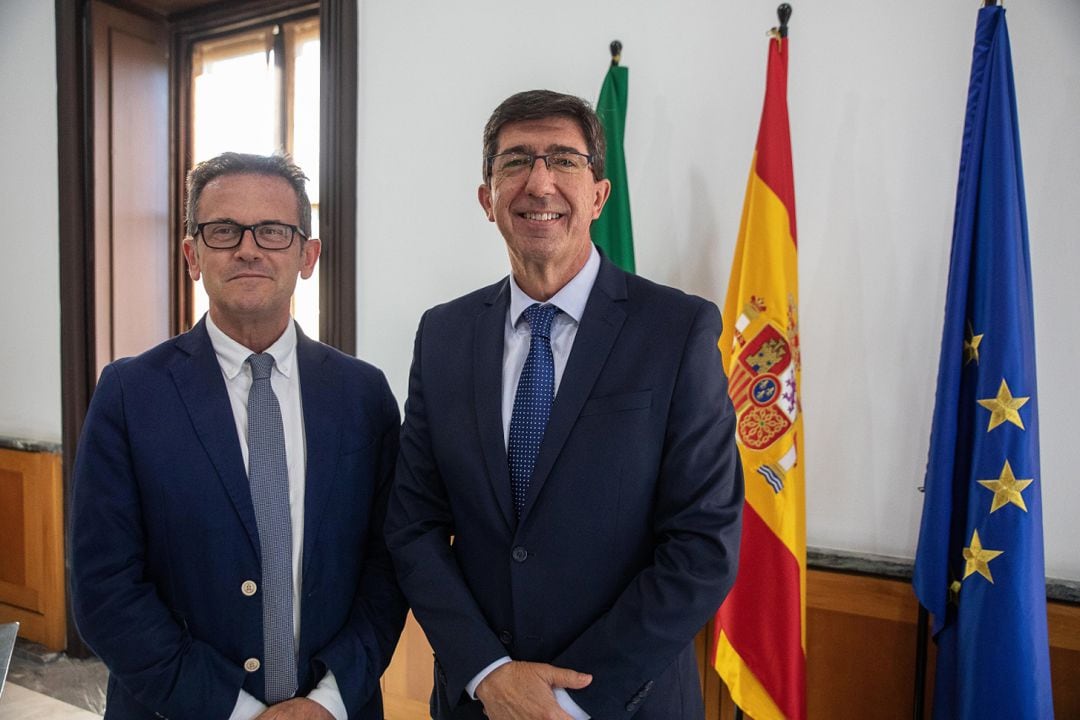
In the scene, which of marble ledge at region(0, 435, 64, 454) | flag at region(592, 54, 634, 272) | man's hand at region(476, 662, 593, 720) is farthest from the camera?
marble ledge at region(0, 435, 64, 454)

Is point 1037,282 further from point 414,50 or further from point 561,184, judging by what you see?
point 414,50

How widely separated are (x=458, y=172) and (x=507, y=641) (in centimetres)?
176

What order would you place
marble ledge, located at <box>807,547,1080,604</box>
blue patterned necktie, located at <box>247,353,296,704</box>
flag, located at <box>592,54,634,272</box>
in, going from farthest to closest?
1. flag, located at <box>592,54,634,272</box>
2. marble ledge, located at <box>807,547,1080,604</box>
3. blue patterned necktie, located at <box>247,353,296,704</box>

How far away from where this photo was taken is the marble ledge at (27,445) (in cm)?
335

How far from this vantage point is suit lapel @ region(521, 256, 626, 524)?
1212 mm

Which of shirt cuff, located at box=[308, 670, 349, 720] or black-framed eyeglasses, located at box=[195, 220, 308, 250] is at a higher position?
black-framed eyeglasses, located at box=[195, 220, 308, 250]

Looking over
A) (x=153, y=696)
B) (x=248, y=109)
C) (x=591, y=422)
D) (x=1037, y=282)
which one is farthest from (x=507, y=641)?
(x=248, y=109)

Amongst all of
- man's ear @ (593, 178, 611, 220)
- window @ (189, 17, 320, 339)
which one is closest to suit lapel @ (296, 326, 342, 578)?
man's ear @ (593, 178, 611, 220)

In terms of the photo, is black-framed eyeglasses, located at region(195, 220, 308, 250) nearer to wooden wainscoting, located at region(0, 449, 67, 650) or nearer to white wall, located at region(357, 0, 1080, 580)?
white wall, located at region(357, 0, 1080, 580)

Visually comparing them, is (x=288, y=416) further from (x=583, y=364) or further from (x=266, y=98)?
(x=266, y=98)

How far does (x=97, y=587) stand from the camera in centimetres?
121

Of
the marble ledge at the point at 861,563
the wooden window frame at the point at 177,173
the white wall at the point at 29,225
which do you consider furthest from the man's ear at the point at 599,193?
the white wall at the point at 29,225

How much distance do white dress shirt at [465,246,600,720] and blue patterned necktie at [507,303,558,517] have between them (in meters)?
0.01

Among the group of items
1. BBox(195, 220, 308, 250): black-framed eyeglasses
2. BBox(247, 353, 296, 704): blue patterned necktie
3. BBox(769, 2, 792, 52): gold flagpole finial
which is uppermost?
BBox(769, 2, 792, 52): gold flagpole finial
